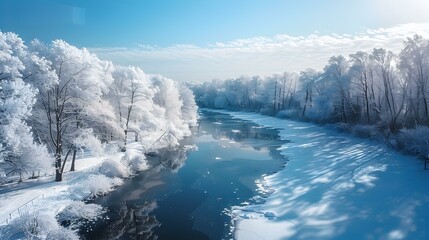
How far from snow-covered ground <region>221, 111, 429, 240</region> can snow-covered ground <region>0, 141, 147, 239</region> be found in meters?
8.28

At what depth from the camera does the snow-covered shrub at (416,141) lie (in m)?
25.4

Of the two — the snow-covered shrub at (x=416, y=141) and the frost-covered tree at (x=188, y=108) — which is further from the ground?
the frost-covered tree at (x=188, y=108)

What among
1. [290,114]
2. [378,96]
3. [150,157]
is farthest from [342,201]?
[290,114]

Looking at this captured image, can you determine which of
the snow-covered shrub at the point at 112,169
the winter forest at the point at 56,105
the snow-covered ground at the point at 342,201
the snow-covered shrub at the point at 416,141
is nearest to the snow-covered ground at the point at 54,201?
the snow-covered shrub at the point at 112,169

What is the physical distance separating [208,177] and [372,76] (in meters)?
32.5

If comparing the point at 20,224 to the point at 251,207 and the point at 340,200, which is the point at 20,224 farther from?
the point at 340,200

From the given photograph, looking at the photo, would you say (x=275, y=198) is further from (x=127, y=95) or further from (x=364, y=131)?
(x=364, y=131)

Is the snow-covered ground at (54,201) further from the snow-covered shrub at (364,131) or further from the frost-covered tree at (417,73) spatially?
the frost-covered tree at (417,73)

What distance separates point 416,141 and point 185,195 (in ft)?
67.5

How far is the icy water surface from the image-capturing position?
1529cm

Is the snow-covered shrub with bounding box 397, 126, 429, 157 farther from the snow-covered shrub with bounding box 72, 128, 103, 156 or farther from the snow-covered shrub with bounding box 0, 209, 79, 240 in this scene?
the snow-covered shrub with bounding box 0, 209, 79, 240

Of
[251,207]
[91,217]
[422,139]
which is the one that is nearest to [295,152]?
[422,139]

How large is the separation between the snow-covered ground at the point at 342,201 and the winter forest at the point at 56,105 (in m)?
11.6

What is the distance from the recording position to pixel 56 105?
21.5 m
